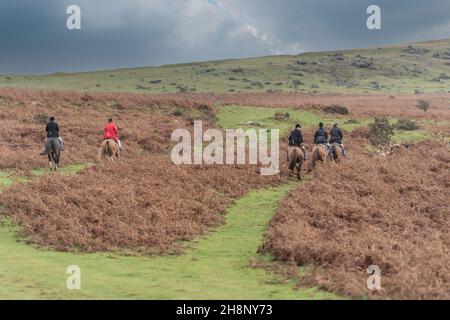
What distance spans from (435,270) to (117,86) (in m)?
92.6

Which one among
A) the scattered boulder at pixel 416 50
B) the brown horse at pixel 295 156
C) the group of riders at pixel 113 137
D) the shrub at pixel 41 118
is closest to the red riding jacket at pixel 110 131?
the group of riders at pixel 113 137

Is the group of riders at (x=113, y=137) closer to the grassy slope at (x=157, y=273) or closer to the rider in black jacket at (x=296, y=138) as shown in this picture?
the rider in black jacket at (x=296, y=138)

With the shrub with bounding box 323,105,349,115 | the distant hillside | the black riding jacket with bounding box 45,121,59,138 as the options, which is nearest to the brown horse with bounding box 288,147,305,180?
the black riding jacket with bounding box 45,121,59,138

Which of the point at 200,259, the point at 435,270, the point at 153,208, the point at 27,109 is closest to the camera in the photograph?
the point at 435,270

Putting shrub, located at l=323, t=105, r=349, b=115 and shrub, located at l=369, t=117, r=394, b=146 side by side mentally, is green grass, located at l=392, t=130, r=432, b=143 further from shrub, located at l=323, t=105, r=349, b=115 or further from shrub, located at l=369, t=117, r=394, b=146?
shrub, located at l=323, t=105, r=349, b=115

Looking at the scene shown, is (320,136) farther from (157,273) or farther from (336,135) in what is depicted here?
(157,273)

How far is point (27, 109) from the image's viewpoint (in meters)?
42.8

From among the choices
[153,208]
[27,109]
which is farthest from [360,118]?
[153,208]

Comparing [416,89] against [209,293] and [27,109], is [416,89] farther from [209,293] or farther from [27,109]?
[209,293]

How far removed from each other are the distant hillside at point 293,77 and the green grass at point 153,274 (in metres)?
77.0

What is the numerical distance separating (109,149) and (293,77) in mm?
98155

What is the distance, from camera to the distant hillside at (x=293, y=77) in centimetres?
10106

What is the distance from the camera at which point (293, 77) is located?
12269 cm

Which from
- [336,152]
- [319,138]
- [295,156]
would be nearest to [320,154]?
[319,138]
